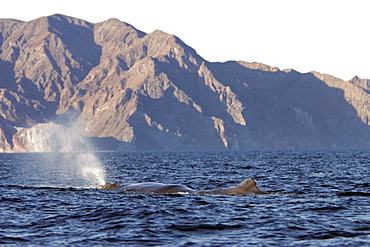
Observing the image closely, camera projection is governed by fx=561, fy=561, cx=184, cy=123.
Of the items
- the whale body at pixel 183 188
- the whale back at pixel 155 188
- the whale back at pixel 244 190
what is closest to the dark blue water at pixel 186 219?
the whale back at pixel 244 190

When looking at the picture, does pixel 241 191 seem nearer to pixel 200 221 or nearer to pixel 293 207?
pixel 293 207

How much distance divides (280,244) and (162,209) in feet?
33.3

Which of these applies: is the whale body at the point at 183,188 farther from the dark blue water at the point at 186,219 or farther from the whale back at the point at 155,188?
the dark blue water at the point at 186,219

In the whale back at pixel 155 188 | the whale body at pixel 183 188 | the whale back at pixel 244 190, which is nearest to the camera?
the whale back at pixel 244 190

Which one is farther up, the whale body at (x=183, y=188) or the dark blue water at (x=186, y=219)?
the whale body at (x=183, y=188)

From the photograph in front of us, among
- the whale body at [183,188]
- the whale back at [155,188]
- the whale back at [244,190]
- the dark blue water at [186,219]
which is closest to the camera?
the dark blue water at [186,219]

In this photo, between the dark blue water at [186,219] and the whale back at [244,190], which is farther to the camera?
the whale back at [244,190]

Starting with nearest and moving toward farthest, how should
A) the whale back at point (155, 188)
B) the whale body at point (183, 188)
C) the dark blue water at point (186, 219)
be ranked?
the dark blue water at point (186, 219), the whale body at point (183, 188), the whale back at point (155, 188)

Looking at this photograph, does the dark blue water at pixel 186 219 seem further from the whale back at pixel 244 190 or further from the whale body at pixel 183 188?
the whale body at pixel 183 188

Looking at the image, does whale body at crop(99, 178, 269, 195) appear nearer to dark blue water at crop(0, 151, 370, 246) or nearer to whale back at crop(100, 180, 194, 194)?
whale back at crop(100, 180, 194, 194)

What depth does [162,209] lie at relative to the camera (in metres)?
29.3

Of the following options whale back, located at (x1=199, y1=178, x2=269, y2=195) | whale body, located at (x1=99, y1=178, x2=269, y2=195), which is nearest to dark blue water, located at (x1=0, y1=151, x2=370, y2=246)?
whale back, located at (x1=199, y1=178, x2=269, y2=195)

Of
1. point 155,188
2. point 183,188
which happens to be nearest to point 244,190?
point 183,188

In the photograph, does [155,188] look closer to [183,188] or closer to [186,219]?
[183,188]
